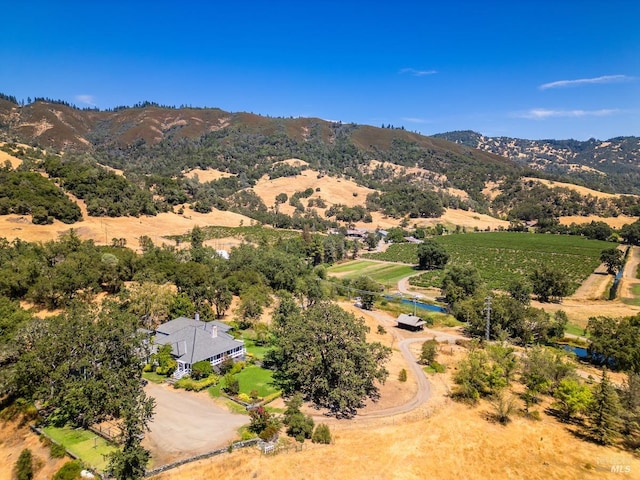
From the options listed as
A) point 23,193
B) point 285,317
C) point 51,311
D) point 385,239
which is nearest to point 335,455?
point 285,317

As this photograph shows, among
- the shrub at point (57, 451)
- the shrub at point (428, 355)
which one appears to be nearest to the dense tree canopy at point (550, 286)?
the shrub at point (428, 355)

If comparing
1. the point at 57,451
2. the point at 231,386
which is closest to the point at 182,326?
the point at 231,386

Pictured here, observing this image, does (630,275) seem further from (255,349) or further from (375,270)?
(255,349)

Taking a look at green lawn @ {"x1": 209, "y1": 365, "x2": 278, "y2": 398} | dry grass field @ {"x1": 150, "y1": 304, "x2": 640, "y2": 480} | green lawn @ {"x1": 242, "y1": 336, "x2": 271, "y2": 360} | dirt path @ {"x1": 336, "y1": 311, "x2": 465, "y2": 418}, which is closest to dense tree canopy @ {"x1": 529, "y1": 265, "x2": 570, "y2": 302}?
dirt path @ {"x1": 336, "y1": 311, "x2": 465, "y2": 418}

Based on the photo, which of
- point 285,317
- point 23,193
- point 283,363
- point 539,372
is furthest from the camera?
point 23,193

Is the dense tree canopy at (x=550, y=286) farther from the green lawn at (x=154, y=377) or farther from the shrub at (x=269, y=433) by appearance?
the green lawn at (x=154, y=377)

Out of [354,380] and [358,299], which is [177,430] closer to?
[354,380]

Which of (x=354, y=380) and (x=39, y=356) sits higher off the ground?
(x=39, y=356)
